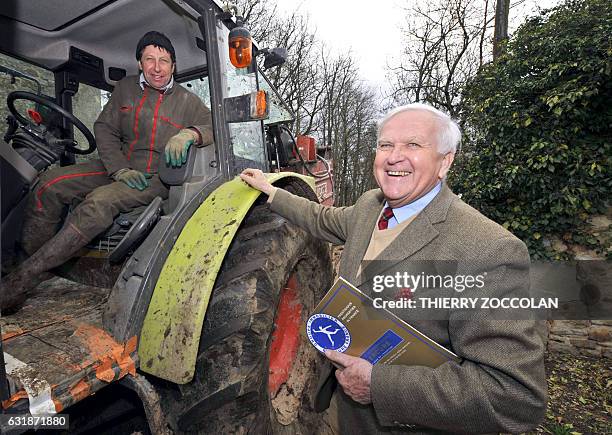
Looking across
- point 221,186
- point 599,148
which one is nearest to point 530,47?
Answer: point 599,148

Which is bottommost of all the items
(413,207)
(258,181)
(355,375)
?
(355,375)

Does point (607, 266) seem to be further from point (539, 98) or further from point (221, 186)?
point (221, 186)

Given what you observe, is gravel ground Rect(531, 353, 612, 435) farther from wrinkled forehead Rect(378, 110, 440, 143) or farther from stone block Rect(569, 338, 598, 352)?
wrinkled forehead Rect(378, 110, 440, 143)

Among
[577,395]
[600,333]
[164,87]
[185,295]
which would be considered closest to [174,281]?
[185,295]

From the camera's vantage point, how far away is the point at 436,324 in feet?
4.38

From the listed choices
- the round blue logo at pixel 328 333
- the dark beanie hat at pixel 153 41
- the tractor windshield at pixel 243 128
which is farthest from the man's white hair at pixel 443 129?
the dark beanie hat at pixel 153 41

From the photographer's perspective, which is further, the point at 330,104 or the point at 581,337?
the point at 330,104

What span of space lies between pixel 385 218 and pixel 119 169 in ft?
4.94

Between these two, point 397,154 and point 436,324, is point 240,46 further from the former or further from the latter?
point 436,324

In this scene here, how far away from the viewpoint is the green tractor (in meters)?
1.52

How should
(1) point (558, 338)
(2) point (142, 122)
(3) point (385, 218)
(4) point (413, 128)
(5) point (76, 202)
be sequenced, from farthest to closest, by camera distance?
(1) point (558, 338) < (2) point (142, 122) < (5) point (76, 202) < (3) point (385, 218) < (4) point (413, 128)

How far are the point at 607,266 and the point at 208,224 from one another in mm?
4817

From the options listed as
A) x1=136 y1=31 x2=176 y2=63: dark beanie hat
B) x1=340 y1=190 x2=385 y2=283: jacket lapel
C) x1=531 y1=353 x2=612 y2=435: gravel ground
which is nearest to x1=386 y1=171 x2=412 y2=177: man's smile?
x1=340 y1=190 x2=385 y2=283: jacket lapel

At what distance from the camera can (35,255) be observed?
6.23 feet
